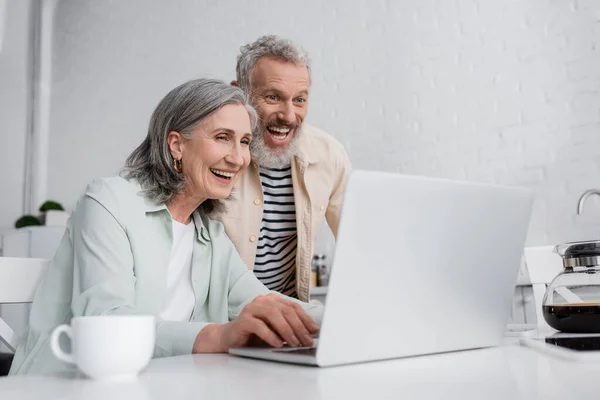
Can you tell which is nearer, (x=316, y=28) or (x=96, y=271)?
(x=96, y=271)

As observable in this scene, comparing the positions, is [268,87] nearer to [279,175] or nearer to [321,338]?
[279,175]

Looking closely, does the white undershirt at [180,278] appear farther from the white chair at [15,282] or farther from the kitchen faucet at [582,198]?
the kitchen faucet at [582,198]

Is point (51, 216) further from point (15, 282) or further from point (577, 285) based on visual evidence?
point (577, 285)

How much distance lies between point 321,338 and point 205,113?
858mm

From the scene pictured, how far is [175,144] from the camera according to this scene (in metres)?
1.45

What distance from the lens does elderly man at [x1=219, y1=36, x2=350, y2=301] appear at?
70.1 inches

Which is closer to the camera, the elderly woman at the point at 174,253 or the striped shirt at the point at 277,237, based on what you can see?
the elderly woman at the point at 174,253

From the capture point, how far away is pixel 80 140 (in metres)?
4.51

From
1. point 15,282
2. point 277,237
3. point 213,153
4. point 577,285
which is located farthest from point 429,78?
point 15,282

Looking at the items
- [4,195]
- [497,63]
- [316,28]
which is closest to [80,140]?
[4,195]

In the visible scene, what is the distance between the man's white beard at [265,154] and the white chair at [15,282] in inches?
28.9

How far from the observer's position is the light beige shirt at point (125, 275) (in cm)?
106

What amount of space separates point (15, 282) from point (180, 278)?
1.11ft

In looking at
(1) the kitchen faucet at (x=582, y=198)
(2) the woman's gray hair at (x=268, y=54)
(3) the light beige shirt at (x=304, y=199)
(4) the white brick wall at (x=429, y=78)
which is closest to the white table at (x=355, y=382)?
(3) the light beige shirt at (x=304, y=199)
